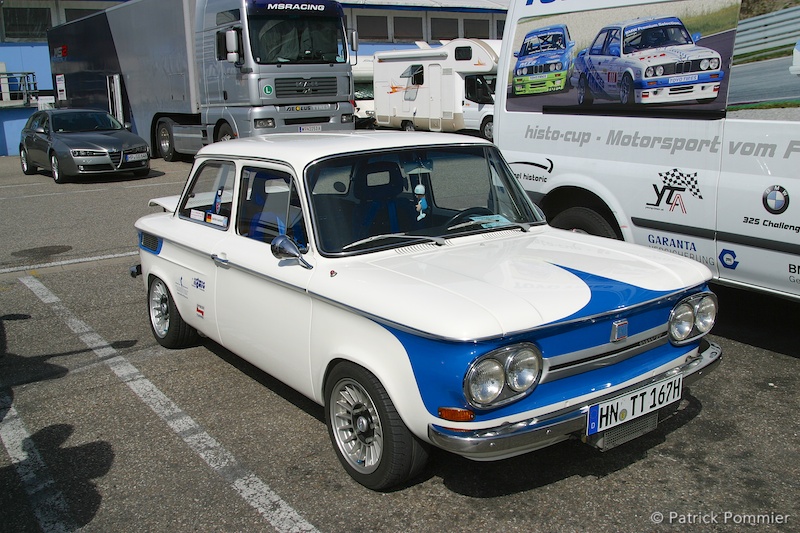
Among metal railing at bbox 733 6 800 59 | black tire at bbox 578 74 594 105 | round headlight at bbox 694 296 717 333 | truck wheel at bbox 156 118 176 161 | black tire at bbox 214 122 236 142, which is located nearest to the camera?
round headlight at bbox 694 296 717 333

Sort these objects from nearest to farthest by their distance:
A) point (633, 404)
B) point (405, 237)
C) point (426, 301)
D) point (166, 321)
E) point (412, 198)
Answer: point (426, 301), point (633, 404), point (405, 237), point (412, 198), point (166, 321)

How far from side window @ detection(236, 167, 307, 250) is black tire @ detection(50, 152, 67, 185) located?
13106 mm

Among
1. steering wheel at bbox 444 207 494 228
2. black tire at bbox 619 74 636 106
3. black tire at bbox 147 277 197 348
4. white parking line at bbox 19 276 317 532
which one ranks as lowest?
white parking line at bbox 19 276 317 532

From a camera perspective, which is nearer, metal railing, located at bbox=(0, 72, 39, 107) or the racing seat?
the racing seat

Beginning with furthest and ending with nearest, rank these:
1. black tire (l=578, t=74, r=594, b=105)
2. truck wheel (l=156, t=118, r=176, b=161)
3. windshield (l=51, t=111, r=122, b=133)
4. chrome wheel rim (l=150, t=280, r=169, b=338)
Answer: truck wheel (l=156, t=118, r=176, b=161), windshield (l=51, t=111, r=122, b=133), black tire (l=578, t=74, r=594, b=105), chrome wheel rim (l=150, t=280, r=169, b=338)

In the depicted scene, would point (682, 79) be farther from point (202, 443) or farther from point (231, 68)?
point (231, 68)

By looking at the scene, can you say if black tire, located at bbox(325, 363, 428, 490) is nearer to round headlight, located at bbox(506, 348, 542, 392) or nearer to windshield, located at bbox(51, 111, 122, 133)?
round headlight, located at bbox(506, 348, 542, 392)

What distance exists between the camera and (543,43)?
21.1 ft

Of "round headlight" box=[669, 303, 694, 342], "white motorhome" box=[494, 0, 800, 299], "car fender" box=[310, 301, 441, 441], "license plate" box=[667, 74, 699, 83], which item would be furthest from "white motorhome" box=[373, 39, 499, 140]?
"car fender" box=[310, 301, 441, 441]

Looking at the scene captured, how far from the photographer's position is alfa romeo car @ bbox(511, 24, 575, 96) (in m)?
6.20

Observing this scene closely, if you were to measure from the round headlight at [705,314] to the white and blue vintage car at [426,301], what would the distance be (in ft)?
0.04

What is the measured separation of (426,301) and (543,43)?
3864 mm

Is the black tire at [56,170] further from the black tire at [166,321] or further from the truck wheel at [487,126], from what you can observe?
the black tire at [166,321]

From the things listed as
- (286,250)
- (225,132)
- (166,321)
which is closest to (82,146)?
(225,132)
